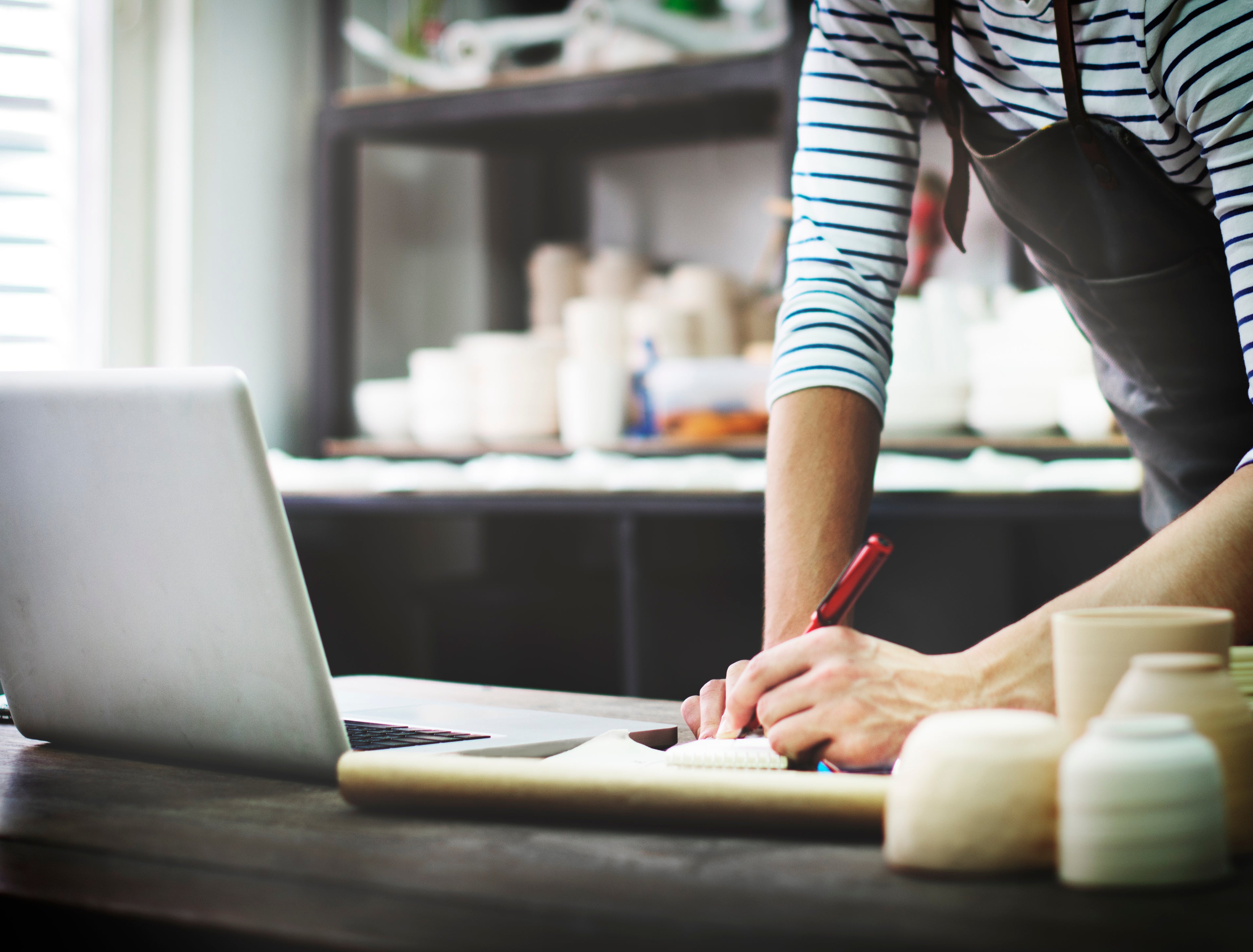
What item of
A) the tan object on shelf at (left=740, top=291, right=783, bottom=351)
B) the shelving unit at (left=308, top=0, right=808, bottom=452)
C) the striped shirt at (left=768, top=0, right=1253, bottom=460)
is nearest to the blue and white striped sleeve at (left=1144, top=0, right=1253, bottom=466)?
the striped shirt at (left=768, top=0, right=1253, bottom=460)

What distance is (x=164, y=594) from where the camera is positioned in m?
0.75

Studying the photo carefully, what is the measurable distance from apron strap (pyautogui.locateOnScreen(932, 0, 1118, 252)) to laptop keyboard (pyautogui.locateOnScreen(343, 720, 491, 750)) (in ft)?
2.00

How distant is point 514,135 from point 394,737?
2458 mm

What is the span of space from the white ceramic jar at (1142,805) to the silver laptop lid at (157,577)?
38cm

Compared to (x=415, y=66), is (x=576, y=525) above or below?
below

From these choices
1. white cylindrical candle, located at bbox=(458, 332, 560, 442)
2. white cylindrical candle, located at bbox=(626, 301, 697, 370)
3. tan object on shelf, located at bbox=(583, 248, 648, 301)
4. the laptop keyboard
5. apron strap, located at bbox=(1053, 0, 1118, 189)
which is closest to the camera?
the laptop keyboard

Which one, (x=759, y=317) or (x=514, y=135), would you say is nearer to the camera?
(x=759, y=317)

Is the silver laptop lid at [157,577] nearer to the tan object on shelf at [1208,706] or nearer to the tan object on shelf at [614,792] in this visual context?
the tan object on shelf at [614,792]

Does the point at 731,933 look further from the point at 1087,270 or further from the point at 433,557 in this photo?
the point at 433,557

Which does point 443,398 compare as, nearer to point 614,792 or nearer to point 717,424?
point 717,424

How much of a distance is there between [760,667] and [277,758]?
0.28 m

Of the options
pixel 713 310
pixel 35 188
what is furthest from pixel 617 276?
pixel 35 188

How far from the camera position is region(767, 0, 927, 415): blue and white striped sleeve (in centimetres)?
118

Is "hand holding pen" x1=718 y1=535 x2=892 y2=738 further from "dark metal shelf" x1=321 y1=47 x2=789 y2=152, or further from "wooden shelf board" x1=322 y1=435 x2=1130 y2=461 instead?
"dark metal shelf" x1=321 y1=47 x2=789 y2=152
